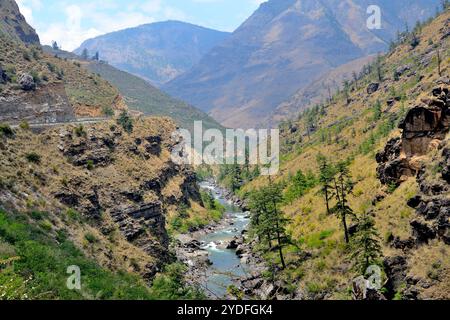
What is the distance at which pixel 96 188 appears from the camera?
71.8 meters

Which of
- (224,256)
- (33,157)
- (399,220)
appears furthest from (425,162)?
(33,157)

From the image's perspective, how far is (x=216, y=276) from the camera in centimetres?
7619

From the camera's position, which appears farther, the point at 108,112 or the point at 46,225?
the point at 108,112

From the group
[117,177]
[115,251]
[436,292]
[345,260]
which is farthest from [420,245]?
[117,177]

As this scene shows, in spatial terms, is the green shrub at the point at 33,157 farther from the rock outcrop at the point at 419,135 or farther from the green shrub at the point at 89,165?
the rock outcrop at the point at 419,135

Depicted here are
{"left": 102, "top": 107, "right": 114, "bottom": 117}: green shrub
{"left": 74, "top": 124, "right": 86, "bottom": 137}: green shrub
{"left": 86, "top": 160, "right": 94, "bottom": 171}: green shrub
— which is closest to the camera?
{"left": 86, "top": 160, "right": 94, "bottom": 171}: green shrub

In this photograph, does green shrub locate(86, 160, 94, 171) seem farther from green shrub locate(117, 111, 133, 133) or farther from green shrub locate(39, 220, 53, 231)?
green shrub locate(117, 111, 133, 133)

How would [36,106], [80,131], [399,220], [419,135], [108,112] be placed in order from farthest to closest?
[108,112], [36,106], [80,131], [419,135], [399,220]

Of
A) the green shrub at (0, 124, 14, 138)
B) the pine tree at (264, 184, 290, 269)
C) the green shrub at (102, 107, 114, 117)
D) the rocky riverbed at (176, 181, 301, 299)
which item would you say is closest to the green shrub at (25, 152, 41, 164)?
the green shrub at (0, 124, 14, 138)

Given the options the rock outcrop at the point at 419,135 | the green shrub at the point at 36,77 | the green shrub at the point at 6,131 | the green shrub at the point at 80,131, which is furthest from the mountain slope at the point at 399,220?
the green shrub at the point at 36,77

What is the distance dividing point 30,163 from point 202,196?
9066 centimetres

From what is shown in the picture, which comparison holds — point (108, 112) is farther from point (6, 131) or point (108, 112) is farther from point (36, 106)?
point (6, 131)

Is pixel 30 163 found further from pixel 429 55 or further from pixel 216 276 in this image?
pixel 429 55

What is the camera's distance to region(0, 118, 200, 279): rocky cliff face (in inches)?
2264
